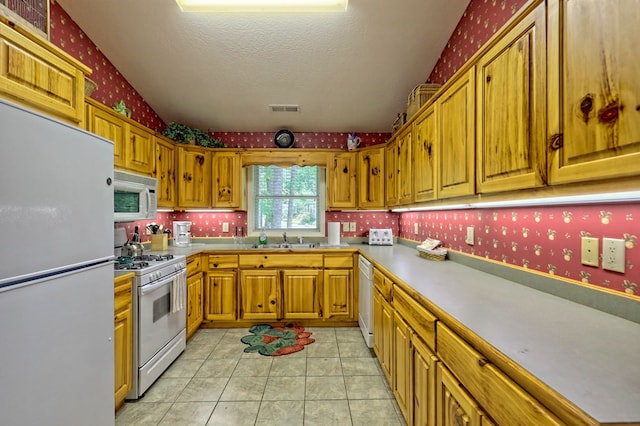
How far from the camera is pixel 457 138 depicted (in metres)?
1.71

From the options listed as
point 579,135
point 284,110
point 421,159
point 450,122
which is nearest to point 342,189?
point 284,110

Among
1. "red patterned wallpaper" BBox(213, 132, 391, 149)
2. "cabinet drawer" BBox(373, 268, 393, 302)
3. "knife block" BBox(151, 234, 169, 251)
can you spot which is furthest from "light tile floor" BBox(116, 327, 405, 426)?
"red patterned wallpaper" BBox(213, 132, 391, 149)

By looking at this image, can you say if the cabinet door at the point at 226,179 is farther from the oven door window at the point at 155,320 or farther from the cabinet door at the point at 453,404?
the cabinet door at the point at 453,404

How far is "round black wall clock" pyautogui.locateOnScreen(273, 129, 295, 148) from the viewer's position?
148 inches

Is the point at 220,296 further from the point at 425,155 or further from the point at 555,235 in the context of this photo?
the point at 555,235

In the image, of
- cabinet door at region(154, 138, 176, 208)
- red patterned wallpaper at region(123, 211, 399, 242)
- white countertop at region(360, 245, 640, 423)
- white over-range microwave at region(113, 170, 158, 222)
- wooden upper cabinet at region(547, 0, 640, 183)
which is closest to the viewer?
white countertop at region(360, 245, 640, 423)

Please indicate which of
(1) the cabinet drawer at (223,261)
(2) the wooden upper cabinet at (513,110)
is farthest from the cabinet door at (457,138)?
(1) the cabinet drawer at (223,261)

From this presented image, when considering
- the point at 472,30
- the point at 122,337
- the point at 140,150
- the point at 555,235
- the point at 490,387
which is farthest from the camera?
the point at 140,150

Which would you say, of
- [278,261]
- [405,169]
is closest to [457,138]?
[405,169]

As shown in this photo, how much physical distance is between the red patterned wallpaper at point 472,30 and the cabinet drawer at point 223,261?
2941 millimetres

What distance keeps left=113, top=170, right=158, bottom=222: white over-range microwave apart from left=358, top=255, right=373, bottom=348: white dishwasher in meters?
2.16

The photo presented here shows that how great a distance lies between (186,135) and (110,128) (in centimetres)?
113

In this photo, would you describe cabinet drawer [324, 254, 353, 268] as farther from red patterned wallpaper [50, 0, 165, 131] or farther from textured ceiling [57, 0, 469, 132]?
red patterned wallpaper [50, 0, 165, 131]

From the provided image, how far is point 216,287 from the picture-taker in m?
3.27
